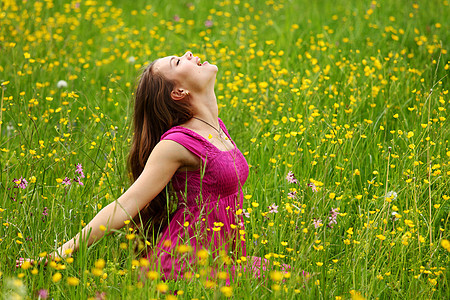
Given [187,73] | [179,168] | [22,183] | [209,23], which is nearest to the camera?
[179,168]

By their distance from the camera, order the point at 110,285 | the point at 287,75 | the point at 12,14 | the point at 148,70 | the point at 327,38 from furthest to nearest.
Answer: the point at 12,14 → the point at 327,38 → the point at 287,75 → the point at 148,70 → the point at 110,285

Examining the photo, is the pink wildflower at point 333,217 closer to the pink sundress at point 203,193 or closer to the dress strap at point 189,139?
the pink sundress at point 203,193

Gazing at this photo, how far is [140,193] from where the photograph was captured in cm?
238

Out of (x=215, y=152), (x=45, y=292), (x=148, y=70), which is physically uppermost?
(x=148, y=70)

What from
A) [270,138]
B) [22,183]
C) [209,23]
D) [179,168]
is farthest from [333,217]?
[209,23]

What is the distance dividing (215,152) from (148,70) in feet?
1.75

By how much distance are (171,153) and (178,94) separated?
1.09 ft

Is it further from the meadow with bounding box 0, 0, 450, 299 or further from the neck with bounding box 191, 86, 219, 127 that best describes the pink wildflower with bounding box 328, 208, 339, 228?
the neck with bounding box 191, 86, 219, 127

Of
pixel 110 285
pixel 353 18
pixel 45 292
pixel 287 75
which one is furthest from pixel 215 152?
pixel 353 18

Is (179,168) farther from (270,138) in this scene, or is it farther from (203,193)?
(270,138)

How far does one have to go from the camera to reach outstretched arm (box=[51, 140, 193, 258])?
2367 mm

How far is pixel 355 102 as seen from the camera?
3982mm

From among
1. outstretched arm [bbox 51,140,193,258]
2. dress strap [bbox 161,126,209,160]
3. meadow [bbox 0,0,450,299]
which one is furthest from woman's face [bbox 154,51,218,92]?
meadow [bbox 0,0,450,299]

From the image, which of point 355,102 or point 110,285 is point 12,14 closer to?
point 355,102
